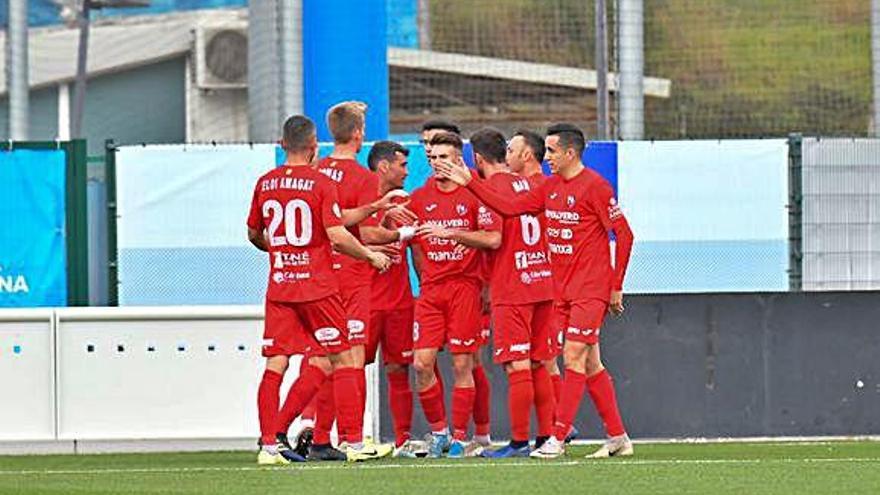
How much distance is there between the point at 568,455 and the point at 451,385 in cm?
228

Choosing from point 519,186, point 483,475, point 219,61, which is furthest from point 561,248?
point 219,61

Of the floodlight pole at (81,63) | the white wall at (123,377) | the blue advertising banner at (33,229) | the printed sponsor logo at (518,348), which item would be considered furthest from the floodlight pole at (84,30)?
the printed sponsor logo at (518,348)

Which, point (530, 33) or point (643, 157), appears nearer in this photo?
point (643, 157)

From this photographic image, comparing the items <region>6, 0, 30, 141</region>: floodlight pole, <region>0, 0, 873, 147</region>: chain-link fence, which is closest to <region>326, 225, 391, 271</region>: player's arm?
<region>0, 0, 873, 147</region>: chain-link fence

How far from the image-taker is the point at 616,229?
13.7 metres

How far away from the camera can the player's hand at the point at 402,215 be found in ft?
45.7

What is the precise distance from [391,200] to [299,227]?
887 mm

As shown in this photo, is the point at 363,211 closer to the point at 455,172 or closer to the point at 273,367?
the point at 455,172

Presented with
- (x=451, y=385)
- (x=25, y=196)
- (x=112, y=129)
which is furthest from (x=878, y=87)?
(x=112, y=129)

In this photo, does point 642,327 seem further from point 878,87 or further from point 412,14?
point 412,14

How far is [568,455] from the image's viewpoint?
14.3m

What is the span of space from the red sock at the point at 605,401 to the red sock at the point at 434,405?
3.13 feet

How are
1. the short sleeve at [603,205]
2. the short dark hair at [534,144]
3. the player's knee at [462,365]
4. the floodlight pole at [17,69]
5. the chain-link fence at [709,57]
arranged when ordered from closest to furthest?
the short sleeve at [603,205]
the player's knee at [462,365]
the short dark hair at [534,144]
the floodlight pole at [17,69]
the chain-link fence at [709,57]

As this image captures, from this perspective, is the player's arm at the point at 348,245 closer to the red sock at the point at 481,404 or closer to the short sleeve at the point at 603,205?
the short sleeve at the point at 603,205
